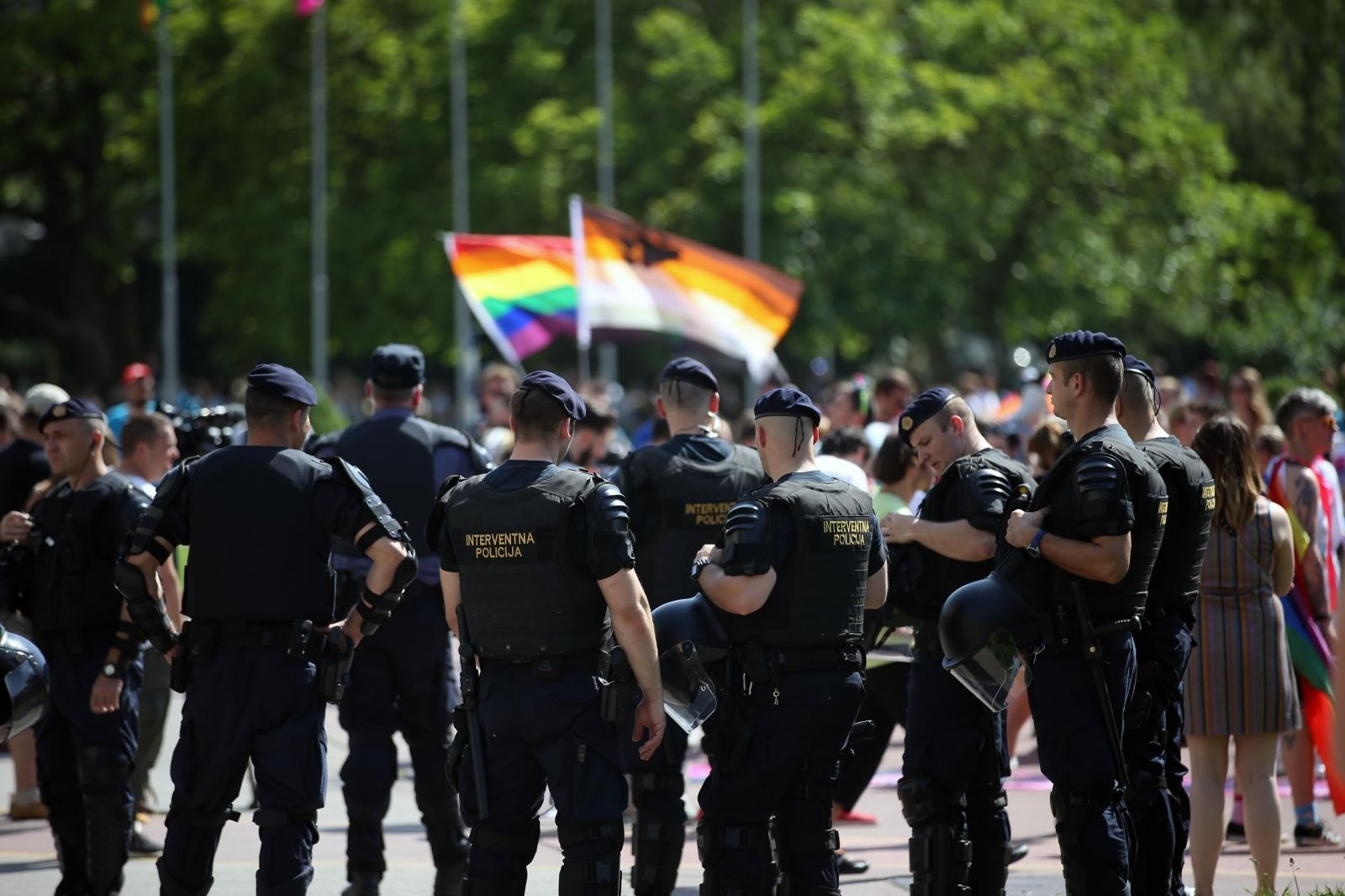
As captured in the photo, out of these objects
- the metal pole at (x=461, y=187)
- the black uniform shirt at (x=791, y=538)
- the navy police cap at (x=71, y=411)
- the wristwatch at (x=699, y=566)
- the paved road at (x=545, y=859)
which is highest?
the metal pole at (x=461, y=187)

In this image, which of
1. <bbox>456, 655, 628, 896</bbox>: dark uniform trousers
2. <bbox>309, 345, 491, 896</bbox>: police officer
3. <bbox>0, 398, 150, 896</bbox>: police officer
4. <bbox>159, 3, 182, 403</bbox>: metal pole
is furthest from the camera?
<bbox>159, 3, 182, 403</bbox>: metal pole

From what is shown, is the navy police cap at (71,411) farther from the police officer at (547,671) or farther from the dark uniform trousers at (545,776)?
the dark uniform trousers at (545,776)

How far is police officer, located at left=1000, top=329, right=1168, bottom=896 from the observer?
565 centimetres

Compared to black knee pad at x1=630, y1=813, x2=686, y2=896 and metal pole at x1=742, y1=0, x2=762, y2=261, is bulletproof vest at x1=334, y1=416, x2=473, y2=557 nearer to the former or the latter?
black knee pad at x1=630, y1=813, x2=686, y2=896

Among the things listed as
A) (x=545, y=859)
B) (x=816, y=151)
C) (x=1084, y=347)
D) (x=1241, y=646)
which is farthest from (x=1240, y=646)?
(x=816, y=151)

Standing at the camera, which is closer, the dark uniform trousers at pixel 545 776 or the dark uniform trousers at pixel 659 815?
the dark uniform trousers at pixel 545 776

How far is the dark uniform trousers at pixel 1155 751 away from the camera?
6004 mm

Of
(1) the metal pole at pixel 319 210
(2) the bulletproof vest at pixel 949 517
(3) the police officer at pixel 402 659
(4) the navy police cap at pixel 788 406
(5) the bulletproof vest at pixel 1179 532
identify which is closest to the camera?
(5) the bulletproof vest at pixel 1179 532

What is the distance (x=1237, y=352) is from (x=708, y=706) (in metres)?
31.0

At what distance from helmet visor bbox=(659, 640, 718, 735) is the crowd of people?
11 cm

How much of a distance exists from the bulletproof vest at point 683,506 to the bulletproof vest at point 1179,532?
211cm

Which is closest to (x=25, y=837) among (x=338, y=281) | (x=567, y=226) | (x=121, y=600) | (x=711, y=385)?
(x=121, y=600)

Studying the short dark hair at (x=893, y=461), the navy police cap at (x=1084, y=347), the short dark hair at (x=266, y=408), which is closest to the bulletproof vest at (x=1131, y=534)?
the navy police cap at (x=1084, y=347)

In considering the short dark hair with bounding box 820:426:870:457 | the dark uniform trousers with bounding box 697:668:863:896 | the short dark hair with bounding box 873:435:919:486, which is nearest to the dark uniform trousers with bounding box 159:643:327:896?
the dark uniform trousers with bounding box 697:668:863:896
